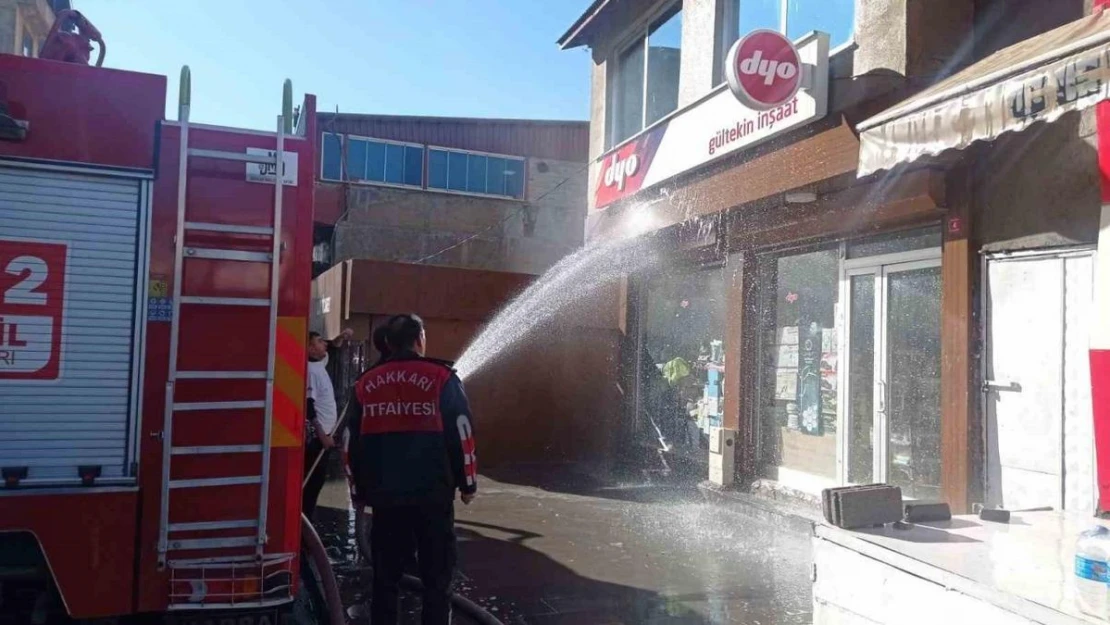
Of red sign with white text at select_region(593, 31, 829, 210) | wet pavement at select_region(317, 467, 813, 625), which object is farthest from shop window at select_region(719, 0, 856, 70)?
→ wet pavement at select_region(317, 467, 813, 625)

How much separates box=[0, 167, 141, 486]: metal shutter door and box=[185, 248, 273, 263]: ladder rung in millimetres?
217

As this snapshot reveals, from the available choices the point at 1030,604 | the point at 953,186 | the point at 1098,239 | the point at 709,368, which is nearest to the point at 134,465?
the point at 1030,604

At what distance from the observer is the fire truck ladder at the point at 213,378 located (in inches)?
133

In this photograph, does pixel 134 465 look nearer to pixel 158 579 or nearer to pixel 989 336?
pixel 158 579

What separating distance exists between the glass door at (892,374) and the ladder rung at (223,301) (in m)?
5.78

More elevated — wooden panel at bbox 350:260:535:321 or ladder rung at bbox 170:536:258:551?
wooden panel at bbox 350:260:535:321

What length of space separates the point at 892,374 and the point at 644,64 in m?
6.55

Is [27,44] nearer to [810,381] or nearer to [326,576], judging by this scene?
[810,381]

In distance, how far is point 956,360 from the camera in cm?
664

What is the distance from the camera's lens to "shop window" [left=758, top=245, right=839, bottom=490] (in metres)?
8.51

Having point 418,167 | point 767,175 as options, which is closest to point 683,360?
point 767,175

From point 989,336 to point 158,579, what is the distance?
5886mm

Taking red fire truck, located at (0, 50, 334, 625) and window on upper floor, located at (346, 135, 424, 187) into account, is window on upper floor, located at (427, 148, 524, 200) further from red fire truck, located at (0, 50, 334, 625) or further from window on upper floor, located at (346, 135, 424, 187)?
red fire truck, located at (0, 50, 334, 625)

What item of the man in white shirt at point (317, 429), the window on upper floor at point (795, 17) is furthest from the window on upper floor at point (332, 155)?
the man in white shirt at point (317, 429)
